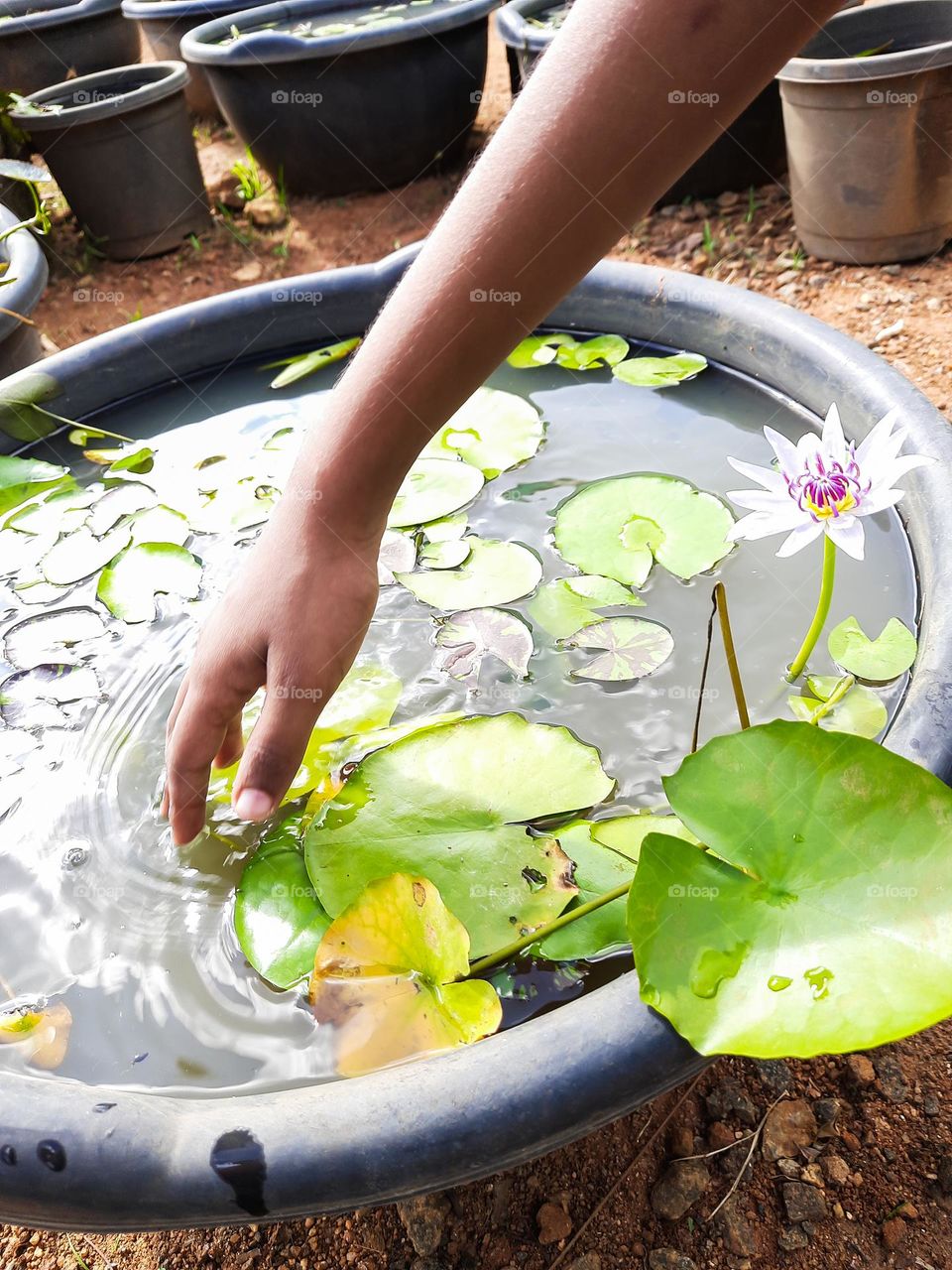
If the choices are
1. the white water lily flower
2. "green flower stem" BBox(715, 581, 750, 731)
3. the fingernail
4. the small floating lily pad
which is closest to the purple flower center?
the white water lily flower

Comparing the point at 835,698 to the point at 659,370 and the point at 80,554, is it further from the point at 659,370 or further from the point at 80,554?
the point at 80,554

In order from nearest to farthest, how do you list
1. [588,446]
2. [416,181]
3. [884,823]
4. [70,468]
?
[884,823]
[588,446]
[70,468]
[416,181]

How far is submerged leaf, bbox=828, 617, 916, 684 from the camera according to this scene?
0.88 m

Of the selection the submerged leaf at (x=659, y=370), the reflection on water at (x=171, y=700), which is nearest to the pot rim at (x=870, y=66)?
the submerged leaf at (x=659, y=370)

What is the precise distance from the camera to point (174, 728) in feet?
2.36

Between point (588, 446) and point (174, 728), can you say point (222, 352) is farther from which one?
point (174, 728)

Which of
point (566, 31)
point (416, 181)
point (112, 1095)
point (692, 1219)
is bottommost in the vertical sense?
point (692, 1219)

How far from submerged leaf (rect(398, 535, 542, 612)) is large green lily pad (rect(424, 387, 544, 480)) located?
6.4 inches

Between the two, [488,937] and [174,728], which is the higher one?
[174,728]

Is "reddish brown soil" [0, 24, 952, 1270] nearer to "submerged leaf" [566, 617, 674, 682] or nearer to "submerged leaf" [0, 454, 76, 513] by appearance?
"submerged leaf" [566, 617, 674, 682]

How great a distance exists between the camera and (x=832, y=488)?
79cm

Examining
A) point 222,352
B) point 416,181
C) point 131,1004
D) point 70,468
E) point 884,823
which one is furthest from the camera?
point 416,181

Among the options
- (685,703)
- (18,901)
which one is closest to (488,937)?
(685,703)

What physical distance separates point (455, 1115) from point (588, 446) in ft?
2.96
